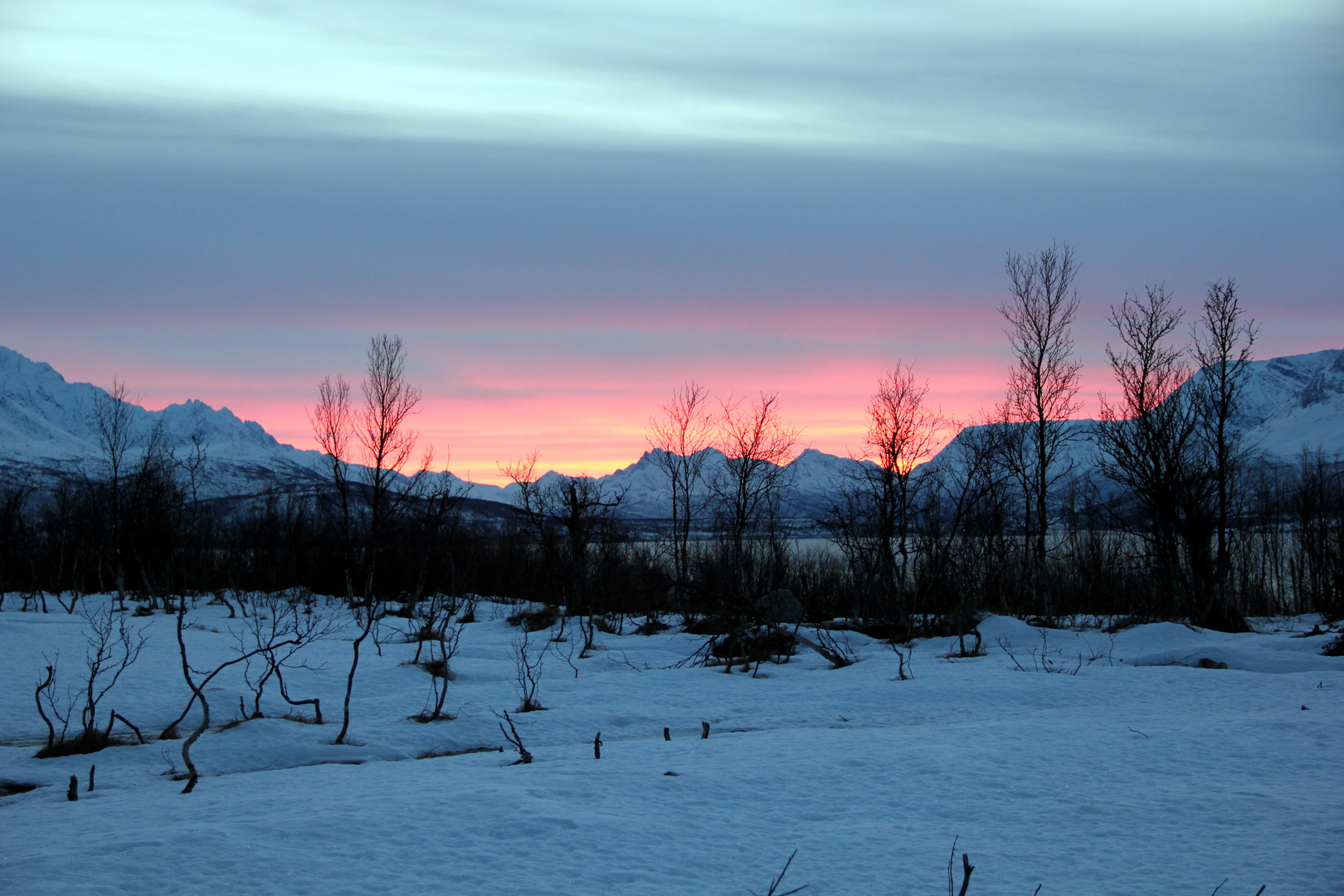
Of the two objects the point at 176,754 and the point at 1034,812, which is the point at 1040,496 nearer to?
the point at 1034,812

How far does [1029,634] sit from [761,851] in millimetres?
16005

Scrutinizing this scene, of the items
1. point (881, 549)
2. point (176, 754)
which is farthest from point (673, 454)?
point (176, 754)

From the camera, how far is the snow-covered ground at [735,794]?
546 centimetres

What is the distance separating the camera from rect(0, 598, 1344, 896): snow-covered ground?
215 inches

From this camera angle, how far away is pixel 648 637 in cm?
2331

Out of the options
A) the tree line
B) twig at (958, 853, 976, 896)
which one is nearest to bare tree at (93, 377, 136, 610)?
the tree line

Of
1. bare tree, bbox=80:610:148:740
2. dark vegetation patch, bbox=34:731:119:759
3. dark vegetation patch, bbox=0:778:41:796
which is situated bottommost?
dark vegetation patch, bbox=0:778:41:796

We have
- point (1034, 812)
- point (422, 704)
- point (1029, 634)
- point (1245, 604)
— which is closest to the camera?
point (1034, 812)

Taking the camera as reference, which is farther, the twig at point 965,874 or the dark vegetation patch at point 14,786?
the dark vegetation patch at point 14,786

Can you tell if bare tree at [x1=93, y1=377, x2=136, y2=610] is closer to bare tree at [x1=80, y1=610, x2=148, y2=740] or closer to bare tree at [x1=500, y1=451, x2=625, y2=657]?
bare tree at [x1=80, y1=610, x2=148, y2=740]

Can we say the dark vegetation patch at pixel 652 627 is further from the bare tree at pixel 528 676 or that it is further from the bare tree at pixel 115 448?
the bare tree at pixel 115 448

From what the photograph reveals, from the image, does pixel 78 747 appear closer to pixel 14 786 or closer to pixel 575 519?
pixel 14 786

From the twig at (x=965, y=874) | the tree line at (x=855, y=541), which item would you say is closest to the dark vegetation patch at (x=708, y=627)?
the tree line at (x=855, y=541)

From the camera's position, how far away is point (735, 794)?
24.6 feet
